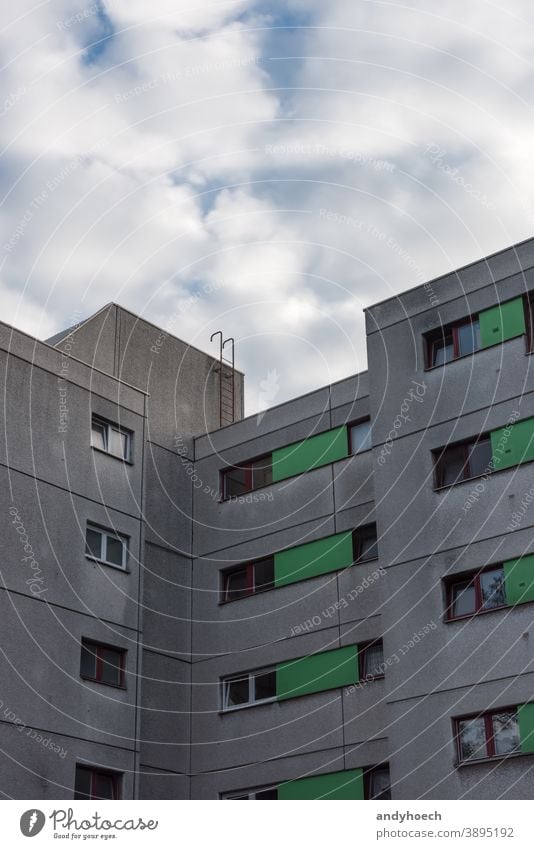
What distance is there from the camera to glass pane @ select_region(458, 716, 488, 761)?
85.3ft

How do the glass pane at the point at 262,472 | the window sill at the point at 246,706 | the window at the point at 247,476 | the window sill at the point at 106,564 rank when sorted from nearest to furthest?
the window sill at the point at 106,564 < the window sill at the point at 246,706 < the glass pane at the point at 262,472 < the window at the point at 247,476

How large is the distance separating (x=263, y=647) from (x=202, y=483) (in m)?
5.79

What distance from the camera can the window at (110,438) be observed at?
33.2 metres

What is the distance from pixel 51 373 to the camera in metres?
32.1

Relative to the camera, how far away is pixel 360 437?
3288 centimetres

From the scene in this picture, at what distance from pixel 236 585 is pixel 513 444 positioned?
9508mm

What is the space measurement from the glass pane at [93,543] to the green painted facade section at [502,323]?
10437mm

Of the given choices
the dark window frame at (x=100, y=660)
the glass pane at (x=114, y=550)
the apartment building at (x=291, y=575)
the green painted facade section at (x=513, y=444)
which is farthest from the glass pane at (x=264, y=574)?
the green painted facade section at (x=513, y=444)

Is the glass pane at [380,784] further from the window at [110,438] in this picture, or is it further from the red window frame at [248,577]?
the window at [110,438]

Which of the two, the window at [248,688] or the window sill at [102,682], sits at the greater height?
the window at [248,688]

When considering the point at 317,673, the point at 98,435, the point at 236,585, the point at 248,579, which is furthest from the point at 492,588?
the point at 98,435

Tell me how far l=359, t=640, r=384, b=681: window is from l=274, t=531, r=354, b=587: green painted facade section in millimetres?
2263
